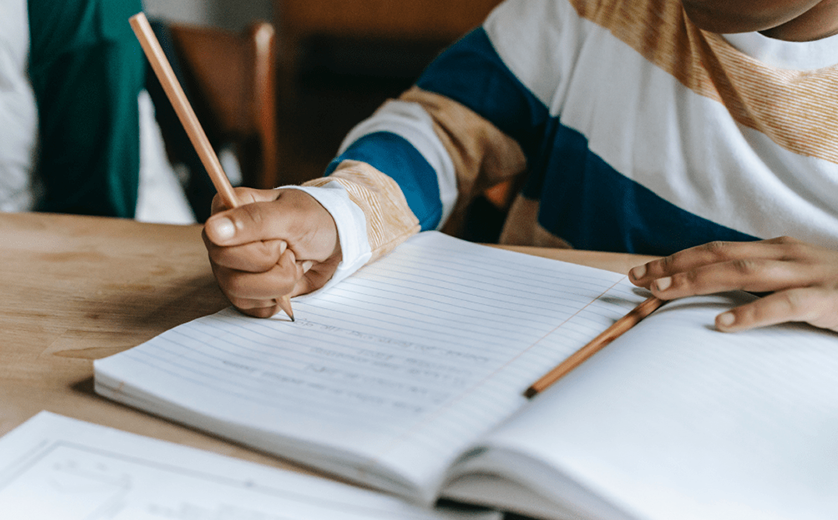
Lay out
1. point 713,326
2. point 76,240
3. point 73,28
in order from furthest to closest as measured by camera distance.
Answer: point 73,28, point 76,240, point 713,326

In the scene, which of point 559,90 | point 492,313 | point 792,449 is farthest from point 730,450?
point 559,90

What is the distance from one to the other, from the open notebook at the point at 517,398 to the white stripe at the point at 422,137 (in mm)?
244

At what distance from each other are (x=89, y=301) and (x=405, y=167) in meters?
0.32

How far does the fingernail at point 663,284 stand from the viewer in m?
0.46

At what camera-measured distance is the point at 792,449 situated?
31 centimetres

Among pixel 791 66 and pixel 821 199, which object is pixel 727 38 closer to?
pixel 791 66

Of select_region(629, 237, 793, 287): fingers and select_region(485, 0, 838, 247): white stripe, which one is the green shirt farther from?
select_region(629, 237, 793, 287): fingers

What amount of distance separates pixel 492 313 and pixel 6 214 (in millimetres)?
536

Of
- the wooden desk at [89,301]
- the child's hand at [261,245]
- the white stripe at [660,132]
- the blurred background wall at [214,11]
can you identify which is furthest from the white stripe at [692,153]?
the blurred background wall at [214,11]

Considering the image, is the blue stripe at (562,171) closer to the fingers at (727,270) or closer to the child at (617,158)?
the child at (617,158)

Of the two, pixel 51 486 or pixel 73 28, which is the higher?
pixel 73 28

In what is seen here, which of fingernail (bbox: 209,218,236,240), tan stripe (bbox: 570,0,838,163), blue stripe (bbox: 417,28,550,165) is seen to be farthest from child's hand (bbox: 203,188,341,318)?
tan stripe (bbox: 570,0,838,163)

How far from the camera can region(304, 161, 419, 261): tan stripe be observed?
0.54 meters

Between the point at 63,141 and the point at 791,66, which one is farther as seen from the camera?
the point at 63,141
